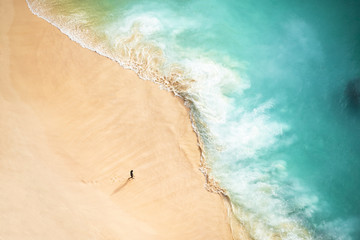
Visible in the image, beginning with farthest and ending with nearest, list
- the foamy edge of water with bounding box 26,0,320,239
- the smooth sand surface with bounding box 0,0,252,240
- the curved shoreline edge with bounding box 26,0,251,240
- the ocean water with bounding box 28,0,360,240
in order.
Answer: the ocean water with bounding box 28,0,360,240 < the foamy edge of water with bounding box 26,0,320,239 < the curved shoreline edge with bounding box 26,0,251,240 < the smooth sand surface with bounding box 0,0,252,240

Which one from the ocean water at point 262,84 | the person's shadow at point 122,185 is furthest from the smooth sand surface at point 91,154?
the ocean water at point 262,84

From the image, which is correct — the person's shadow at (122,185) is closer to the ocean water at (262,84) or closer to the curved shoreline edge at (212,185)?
the curved shoreline edge at (212,185)

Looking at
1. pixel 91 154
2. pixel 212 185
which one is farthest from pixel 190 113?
pixel 91 154

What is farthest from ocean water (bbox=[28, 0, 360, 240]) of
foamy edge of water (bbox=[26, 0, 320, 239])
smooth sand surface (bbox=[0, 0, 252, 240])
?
smooth sand surface (bbox=[0, 0, 252, 240])

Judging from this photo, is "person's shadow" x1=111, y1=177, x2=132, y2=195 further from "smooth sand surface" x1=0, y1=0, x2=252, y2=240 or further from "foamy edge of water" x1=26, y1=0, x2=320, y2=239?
"foamy edge of water" x1=26, y1=0, x2=320, y2=239

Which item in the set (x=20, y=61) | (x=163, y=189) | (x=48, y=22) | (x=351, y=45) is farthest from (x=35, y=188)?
(x=351, y=45)

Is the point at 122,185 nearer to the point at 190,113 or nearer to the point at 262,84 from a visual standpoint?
the point at 190,113

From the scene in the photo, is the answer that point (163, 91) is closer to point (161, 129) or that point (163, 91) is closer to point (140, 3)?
point (161, 129)
